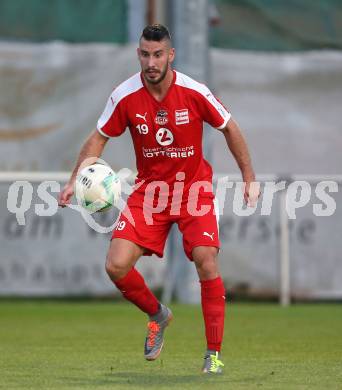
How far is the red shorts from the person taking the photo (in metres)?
7.56

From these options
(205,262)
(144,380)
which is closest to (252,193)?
(205,262)

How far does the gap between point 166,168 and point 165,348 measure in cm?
198

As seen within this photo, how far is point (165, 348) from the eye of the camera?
920 centimetres

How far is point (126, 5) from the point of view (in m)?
15.0

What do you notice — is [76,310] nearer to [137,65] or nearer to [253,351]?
[137,65]

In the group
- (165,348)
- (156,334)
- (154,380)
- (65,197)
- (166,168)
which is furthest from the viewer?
(165,348)

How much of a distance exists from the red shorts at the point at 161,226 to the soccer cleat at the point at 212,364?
0.58 meters

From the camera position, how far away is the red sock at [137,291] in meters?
7.69

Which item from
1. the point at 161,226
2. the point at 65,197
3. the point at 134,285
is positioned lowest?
the point at 134,285

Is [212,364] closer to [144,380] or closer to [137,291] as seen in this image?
[144,380]

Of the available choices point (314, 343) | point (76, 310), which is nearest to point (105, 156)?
point (76, 310)

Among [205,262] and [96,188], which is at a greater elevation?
[96,188]

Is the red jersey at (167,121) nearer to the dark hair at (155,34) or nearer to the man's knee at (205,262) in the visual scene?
the dark hair at (155,34)

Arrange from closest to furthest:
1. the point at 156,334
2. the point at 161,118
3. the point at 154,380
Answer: the point at 154,380 → the point at 161,118 → the point at 156,334
